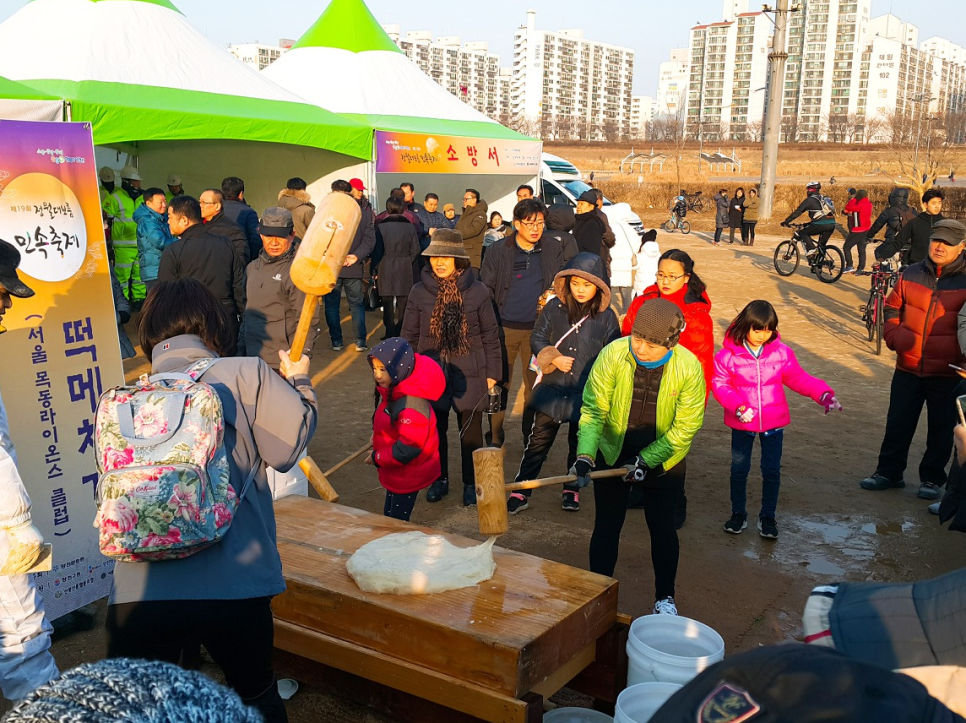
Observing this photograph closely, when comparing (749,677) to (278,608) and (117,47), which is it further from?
(117,47)

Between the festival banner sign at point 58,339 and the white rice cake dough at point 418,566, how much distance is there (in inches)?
59.8

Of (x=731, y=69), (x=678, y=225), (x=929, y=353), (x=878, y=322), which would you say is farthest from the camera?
(x=731, y=69)

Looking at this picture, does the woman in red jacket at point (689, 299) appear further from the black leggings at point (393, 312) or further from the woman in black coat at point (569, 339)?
the black leggings at point (393, 312)

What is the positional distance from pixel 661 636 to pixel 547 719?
51cm

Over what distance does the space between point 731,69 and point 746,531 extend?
114749mm

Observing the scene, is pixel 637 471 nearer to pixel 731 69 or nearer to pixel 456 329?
pixel 456 329

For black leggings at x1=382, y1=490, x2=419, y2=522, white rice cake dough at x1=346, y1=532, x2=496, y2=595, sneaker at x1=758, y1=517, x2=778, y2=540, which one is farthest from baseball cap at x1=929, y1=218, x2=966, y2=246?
white rice cake dough at x1=346, y1=532, x2=496, y2=595

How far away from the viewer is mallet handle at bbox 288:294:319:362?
293cm

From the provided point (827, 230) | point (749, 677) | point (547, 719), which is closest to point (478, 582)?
point (547, 719)

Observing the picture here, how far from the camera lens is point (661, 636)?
309 cm

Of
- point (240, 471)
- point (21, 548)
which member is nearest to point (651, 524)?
point (240, 471)

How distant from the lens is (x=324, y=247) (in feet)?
10.1

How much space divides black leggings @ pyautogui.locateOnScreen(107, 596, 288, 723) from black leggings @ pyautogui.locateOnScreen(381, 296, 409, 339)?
6.97 m

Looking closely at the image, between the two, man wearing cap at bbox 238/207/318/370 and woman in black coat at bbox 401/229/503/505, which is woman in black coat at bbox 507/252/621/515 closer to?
woman in black coat at bbox 401/229/503/505
